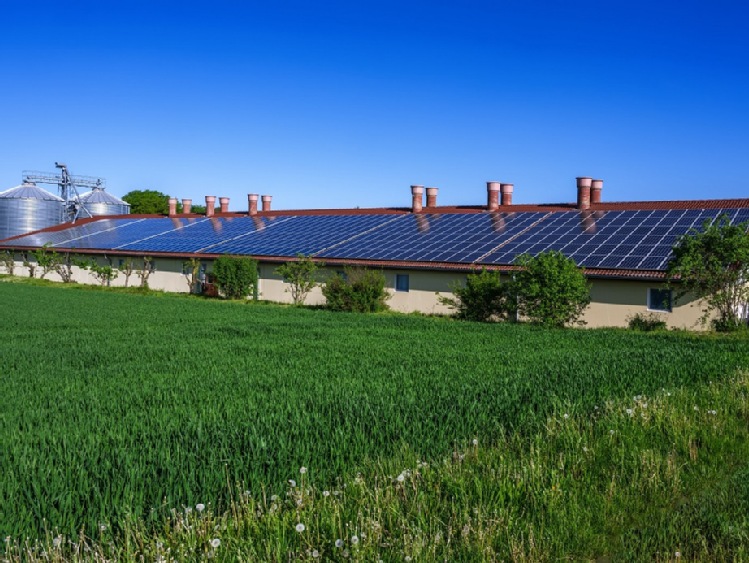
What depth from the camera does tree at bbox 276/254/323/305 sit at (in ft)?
111

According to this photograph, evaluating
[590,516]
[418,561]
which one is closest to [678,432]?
[590,516]

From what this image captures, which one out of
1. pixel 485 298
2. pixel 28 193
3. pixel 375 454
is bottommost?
pixel 375 454

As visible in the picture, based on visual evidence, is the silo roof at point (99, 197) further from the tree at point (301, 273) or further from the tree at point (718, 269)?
the tree at point (718, 269)

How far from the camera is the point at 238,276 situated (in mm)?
36906

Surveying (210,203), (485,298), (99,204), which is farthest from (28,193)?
(485,298)

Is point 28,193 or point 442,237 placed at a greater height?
point 28,193

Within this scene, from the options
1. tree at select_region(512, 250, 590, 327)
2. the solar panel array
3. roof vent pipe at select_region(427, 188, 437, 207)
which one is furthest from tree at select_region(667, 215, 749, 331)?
roof vent pipe at select_region(427, 188, 437, 207)

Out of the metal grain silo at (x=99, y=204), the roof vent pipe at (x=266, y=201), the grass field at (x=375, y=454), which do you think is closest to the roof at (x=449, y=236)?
the roof vent pipe at (x=266, y=201)

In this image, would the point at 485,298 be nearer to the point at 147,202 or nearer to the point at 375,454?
the point at 375,454

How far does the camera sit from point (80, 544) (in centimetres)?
518

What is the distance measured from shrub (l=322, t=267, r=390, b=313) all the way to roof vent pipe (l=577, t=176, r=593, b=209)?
1233cm

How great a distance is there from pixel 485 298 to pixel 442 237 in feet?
26.1

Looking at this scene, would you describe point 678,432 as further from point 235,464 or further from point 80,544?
point 80,544

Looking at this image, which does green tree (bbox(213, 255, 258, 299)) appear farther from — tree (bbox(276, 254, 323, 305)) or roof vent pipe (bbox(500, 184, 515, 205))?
roof vent pipe (bbox(500, 184, 515, 205))
